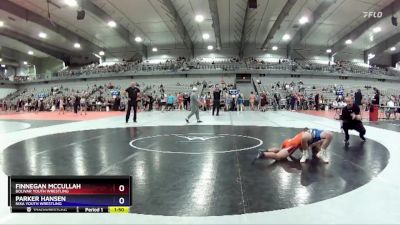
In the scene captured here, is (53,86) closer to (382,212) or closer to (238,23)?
(238,23)

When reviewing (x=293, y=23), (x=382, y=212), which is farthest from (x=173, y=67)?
(x=382, y=212)

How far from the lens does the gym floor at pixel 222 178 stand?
3117 mm

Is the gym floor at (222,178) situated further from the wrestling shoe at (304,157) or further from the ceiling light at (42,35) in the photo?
the ceiling light at (42,35)

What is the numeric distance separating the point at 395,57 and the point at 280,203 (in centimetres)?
5206

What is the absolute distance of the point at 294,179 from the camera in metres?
4.49
